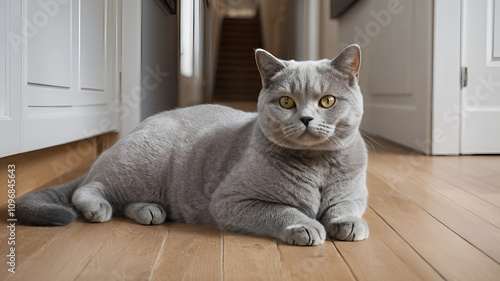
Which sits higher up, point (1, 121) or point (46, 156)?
point (1, 121)

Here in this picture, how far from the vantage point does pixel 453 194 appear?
1536 millimetres

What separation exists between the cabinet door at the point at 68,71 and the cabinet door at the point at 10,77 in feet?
0.15

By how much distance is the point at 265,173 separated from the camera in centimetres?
112

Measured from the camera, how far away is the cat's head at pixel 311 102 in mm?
1040

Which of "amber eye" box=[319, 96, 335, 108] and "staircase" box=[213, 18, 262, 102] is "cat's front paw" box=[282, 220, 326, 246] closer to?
"amber eye" box=[319, 96, 335, 108]

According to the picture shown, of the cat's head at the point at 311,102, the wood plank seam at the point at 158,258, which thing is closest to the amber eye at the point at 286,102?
the cat's head at the point at 311,102

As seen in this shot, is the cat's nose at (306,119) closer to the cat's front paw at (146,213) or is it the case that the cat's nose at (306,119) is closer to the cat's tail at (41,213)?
the cat's front paw at (146,213)

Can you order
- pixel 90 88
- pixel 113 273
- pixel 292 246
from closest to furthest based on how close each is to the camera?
pixel 113 273 → pixel 292 246 → pixel 90 88

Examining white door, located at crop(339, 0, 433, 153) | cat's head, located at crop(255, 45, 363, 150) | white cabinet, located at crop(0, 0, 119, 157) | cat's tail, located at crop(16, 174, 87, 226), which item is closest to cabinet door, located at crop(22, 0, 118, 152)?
white cabinet, located at crop(0, 0, 119, 157)

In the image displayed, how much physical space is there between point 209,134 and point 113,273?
1.79 ft

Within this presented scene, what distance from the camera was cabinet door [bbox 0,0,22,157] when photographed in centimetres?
117

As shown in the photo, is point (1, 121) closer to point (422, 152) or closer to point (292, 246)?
point (292, 246)

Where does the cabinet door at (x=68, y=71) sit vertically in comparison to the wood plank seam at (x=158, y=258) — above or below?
above

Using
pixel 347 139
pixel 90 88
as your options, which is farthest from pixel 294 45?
pixel 347 139
